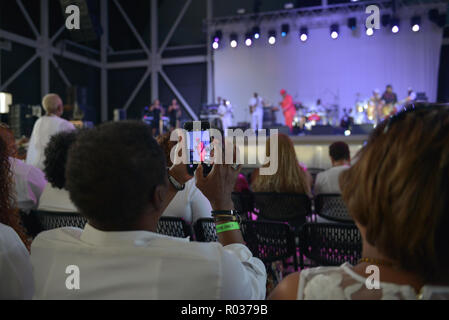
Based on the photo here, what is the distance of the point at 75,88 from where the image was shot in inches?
404

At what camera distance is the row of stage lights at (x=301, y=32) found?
964cm

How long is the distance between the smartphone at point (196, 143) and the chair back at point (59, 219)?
927 millimetres

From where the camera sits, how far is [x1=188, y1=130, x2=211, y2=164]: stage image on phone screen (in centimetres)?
113

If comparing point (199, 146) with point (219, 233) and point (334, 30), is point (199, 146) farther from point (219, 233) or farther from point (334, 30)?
point (334, 30)

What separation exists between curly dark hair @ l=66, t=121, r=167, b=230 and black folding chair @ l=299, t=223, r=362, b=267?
3.78 feet

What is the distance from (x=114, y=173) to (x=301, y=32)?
1051 cm

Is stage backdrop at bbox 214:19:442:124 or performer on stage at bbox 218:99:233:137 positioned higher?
stage backdrop at bbox 214:19:442:124

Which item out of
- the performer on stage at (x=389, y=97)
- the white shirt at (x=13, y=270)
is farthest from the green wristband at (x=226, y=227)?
the performer on stage at (x=389, y=97)

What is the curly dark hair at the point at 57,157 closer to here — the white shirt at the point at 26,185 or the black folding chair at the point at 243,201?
the white shirt at the point at 26,185

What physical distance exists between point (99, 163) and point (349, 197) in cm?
51

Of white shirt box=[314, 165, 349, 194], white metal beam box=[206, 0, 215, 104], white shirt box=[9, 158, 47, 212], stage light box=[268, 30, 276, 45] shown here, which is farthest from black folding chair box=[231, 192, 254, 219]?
white metal beam box=[206, 0, 215, 104]

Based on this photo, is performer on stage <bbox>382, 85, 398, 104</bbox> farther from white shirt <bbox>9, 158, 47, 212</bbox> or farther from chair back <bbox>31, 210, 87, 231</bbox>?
chair back <bbox>31, 210, 87, 231</bbox>

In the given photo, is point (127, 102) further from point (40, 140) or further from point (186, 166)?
point (186, 166)
